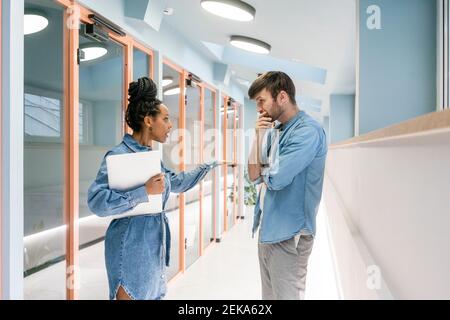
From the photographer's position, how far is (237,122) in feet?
24.0

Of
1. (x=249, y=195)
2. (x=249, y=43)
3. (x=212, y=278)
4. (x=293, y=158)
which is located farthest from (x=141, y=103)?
(x=249, y=195)

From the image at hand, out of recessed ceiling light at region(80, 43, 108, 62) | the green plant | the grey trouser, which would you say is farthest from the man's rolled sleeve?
the green plant

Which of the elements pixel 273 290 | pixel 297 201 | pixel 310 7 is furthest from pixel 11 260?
pixel 310 7

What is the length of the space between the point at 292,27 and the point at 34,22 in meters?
2.20

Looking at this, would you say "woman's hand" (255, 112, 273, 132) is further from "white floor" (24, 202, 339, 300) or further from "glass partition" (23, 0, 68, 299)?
"white floor" (24, 202, 339, 300)

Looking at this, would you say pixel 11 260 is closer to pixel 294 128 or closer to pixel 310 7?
pixel 294 128

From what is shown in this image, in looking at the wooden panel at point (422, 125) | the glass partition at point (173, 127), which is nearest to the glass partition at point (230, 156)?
the glass partition at point (173, 127)

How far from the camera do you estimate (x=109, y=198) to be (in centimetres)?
133

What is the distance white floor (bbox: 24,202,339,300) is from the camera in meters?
2.66

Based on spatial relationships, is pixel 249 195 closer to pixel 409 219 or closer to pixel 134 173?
pixel 134 173

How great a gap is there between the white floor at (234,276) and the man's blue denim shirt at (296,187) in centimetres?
183

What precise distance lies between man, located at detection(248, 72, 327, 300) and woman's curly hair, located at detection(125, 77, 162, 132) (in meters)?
0.45
